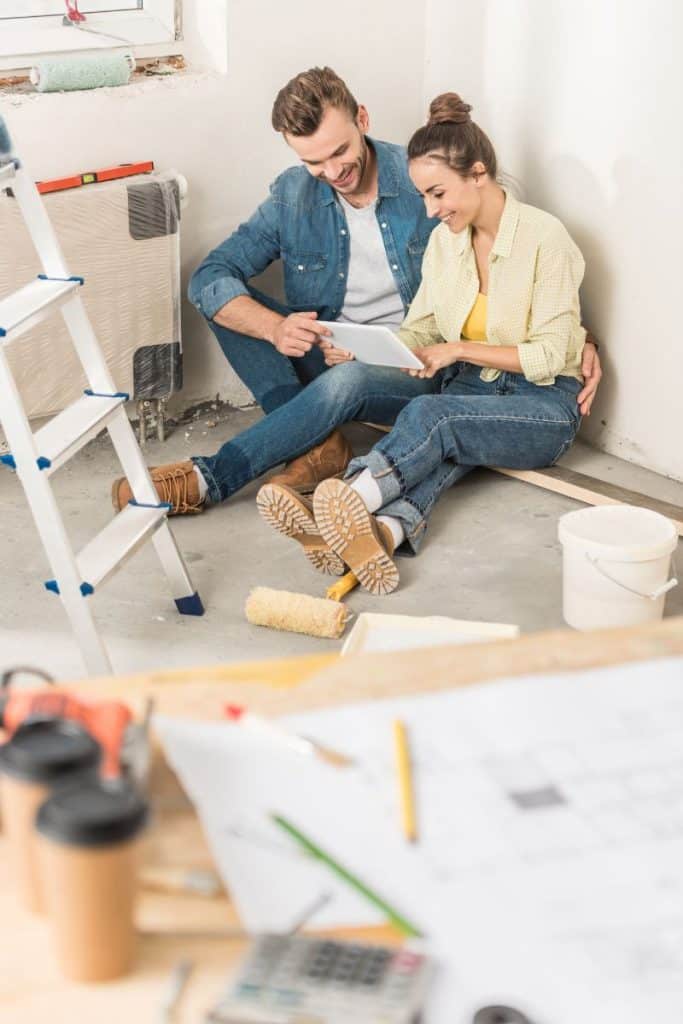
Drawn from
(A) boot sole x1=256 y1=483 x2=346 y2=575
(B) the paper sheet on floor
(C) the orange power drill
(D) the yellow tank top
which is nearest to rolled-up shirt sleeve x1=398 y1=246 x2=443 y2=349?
(D) the yellow tank top

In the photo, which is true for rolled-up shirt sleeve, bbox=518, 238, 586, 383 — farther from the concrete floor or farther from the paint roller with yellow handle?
the paint roller with yellow handle

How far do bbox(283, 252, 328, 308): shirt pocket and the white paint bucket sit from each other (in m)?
1.17

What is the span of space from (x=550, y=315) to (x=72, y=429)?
3.94ft

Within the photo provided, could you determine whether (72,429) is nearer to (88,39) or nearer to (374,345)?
(374,345)

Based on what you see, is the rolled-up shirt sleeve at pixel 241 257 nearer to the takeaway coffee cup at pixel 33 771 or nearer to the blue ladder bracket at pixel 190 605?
the blue ladder bracket at pixel 190 605

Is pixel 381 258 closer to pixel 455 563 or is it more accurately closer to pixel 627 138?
pixel 627 138

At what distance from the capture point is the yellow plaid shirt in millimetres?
3012

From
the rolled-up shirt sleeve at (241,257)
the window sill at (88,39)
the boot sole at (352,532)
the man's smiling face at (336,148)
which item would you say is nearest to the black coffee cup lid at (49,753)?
the boot sole at (352,532)

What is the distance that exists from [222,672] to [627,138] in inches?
94.5

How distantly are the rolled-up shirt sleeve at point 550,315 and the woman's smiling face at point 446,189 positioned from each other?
206mm

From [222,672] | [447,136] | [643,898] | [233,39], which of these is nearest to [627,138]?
[447,136]

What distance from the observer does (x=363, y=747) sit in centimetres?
106

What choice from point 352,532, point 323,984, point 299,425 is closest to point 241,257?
point 299,425

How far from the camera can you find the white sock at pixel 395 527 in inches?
111
